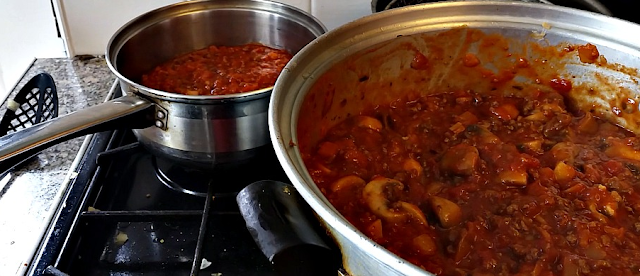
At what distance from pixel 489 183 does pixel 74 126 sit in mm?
870

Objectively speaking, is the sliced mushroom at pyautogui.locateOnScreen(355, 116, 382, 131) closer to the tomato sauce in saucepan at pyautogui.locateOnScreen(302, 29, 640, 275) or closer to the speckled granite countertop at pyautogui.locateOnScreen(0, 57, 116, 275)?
the tomato sauce in saucepan at pyautogui.locateOnScreen(302, 29, 640, 275)

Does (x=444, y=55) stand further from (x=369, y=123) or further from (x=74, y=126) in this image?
(x=74, y=126)

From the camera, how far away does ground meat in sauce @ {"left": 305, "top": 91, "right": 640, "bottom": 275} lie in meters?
1.01

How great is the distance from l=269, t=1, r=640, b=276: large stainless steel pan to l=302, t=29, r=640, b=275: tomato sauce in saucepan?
0.11 feet

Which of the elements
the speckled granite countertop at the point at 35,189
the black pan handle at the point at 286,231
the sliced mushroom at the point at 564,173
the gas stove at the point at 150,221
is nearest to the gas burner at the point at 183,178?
the gas stove at the point at 150,221

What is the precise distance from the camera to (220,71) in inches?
61.1

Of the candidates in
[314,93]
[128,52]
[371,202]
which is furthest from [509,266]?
[128,52]

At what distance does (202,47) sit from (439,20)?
0.75 meters

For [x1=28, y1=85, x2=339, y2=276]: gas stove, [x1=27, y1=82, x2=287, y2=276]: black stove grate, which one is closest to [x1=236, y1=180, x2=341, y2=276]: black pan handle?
[x1=28, y1=85, x2=339, y2=276]: gas stove

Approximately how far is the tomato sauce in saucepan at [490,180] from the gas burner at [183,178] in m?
0.30

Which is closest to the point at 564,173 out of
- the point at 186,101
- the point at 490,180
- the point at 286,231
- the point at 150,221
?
the point at 490,180

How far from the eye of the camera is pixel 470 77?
149 centimetres

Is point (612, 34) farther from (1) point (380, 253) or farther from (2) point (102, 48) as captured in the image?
(2) point (102, 48)

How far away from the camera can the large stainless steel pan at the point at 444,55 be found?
118 centimetres
